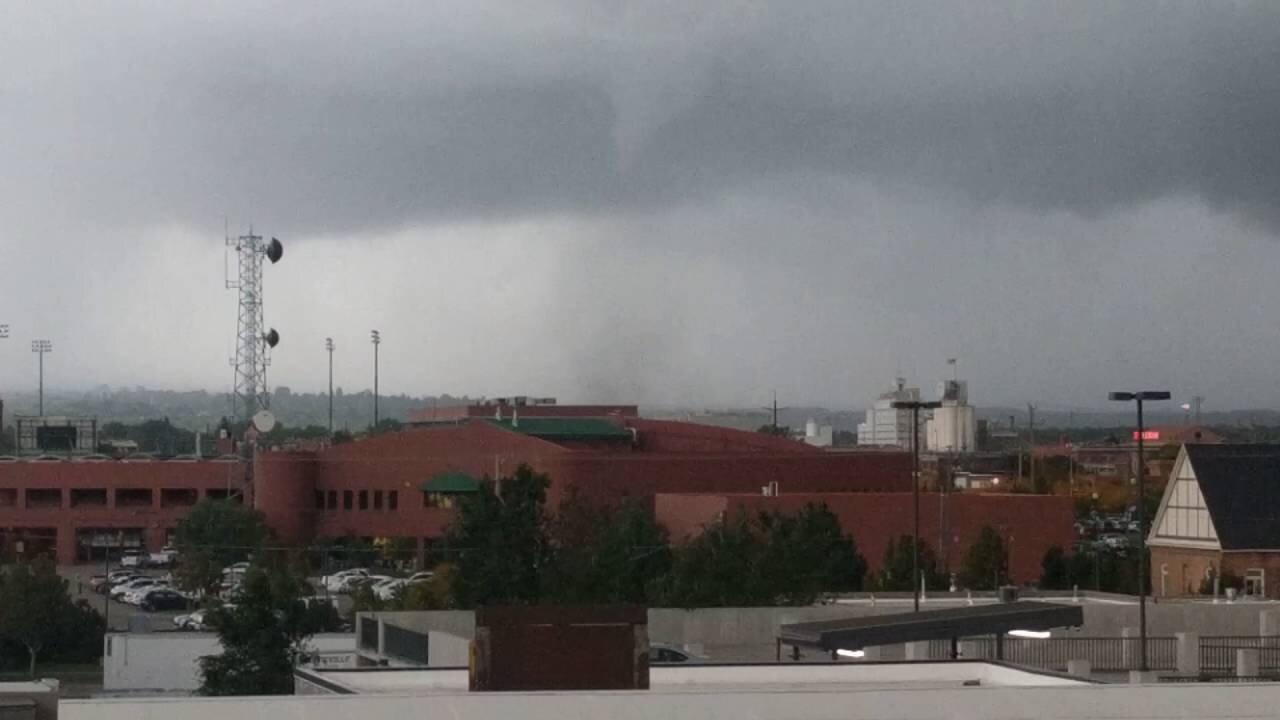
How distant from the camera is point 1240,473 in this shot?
200 feet

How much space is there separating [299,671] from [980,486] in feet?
265

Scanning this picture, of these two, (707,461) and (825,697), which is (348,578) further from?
(825,697)

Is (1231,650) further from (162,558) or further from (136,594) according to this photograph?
(162,558)

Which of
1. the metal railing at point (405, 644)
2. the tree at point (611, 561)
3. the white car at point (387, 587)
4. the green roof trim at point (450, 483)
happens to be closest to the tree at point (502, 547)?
the tree at point (611, 561)

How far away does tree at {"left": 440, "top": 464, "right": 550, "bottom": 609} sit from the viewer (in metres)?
55.0

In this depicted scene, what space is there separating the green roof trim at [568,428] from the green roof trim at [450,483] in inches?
165

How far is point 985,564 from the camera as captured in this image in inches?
2381

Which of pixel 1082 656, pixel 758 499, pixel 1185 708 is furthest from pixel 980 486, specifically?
pixel 1185 708

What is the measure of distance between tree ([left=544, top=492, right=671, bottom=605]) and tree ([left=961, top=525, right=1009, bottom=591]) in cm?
1006

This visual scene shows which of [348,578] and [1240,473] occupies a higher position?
[1240,473]

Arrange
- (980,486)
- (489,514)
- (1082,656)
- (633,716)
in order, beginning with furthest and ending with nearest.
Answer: (980,486) → (489,514) → (1082,656) → (633,716)

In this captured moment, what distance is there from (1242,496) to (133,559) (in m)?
49.4

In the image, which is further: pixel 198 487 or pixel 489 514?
pixel 198 487

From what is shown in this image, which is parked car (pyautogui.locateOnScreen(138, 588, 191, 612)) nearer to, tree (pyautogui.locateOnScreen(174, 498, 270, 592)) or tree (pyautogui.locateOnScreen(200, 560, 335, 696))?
tree (pyautogui.locateOnScreen(174, 498, 270, 592))
